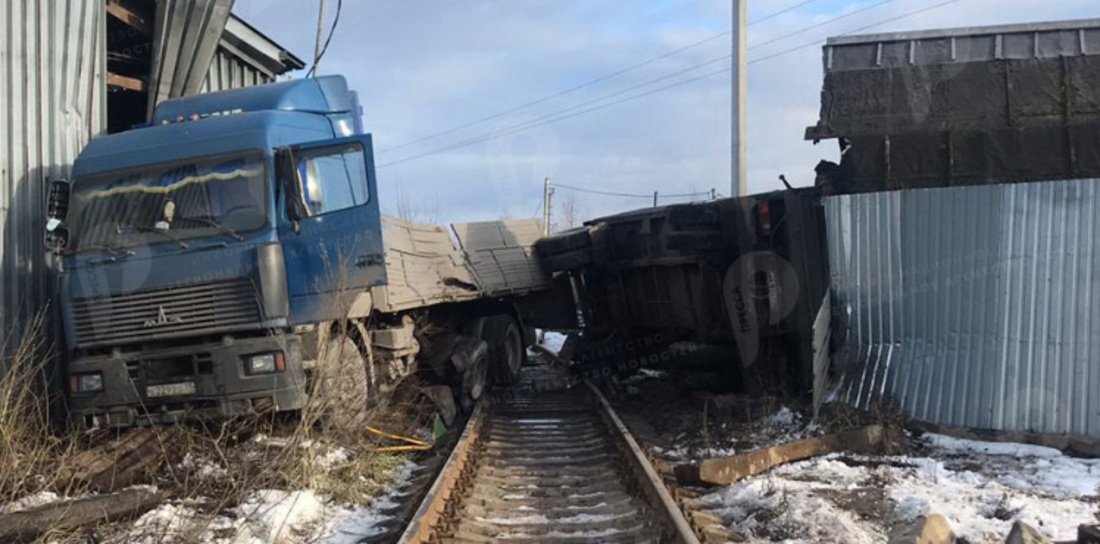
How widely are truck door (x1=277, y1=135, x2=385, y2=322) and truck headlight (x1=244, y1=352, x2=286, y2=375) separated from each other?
0.48 metres

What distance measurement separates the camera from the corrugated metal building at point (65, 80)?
878 centimetres

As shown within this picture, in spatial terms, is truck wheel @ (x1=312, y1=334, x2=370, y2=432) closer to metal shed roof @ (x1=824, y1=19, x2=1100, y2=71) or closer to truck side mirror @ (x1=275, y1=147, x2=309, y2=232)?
truck side mirror @ (x1=275, y1=147, x2=309, y2=232)

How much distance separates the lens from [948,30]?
31.4 feet

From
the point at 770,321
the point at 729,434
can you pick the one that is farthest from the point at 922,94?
the point at 729,434

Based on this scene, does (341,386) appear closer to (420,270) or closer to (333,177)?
(333,177)

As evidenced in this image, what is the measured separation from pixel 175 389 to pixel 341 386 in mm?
1419

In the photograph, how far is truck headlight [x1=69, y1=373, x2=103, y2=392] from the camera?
760cm

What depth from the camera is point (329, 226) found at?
8.12 meters

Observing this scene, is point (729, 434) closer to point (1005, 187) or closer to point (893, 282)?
point (893, 282)

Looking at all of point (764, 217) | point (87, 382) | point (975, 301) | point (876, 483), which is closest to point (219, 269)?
point (87, 382)

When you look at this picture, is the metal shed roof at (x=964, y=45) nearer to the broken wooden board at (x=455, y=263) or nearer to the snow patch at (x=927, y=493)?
the snow patch at (x=927, y=493)

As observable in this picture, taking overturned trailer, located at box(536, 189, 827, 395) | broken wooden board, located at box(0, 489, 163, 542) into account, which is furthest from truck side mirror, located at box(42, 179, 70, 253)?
overturned trailer, located at box(536, 189, 827, 395)

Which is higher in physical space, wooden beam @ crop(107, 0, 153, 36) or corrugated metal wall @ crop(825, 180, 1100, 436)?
wooden beam @ crop(107, 0, 153, 36)

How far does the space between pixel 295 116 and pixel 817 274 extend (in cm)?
598
